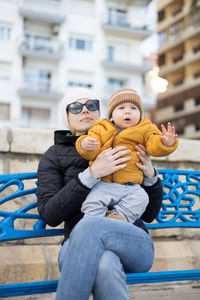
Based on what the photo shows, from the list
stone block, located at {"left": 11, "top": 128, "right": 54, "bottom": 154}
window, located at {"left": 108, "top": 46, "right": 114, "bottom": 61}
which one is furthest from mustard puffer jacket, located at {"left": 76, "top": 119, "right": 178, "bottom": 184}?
window, located at {"left": 108, "top": 46, "right": 114, "bottom": 61}

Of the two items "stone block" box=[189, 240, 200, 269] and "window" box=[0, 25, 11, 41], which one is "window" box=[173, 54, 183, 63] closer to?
"window" box=[0, 25, 11, 41]

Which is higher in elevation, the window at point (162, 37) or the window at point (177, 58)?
the window at point (162, 37)

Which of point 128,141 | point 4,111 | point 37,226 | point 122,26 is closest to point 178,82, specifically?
point 122,26

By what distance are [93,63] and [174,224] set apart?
23719 mm

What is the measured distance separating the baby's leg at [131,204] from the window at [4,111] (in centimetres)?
2254

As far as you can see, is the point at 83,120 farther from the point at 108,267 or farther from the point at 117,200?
the point at 108,267

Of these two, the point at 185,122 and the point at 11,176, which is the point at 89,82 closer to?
the point at 185,122

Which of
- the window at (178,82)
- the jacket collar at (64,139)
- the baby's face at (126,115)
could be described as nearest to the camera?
the baby's face at (126,115)

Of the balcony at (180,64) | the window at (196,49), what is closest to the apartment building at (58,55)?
the balcony at (180,64)

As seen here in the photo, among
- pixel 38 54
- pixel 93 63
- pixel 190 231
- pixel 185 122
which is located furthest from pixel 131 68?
pixel 190 231

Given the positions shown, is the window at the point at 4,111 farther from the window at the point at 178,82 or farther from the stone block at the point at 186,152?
the stone block at the point at 186,152

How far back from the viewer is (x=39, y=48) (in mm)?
25203

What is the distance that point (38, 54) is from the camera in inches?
971

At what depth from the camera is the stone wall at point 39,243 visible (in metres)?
3.12
